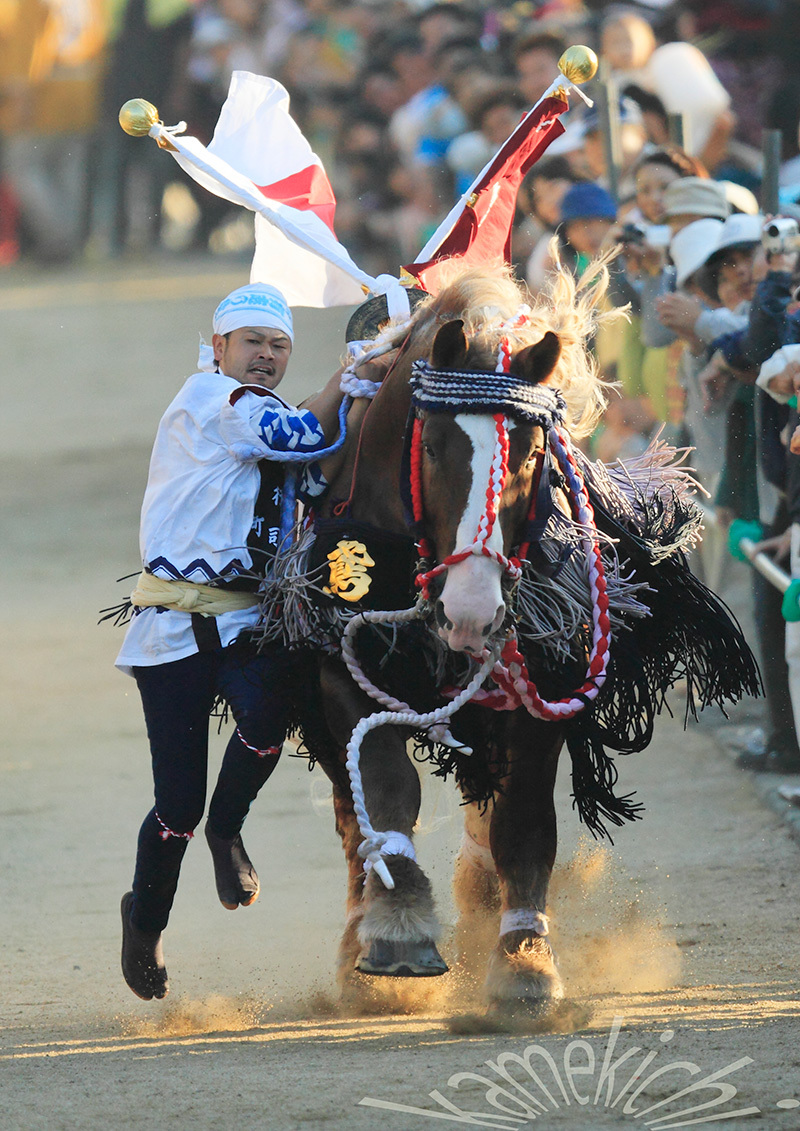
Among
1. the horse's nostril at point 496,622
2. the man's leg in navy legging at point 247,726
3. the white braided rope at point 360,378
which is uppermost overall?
the white braided rope at point 360,378

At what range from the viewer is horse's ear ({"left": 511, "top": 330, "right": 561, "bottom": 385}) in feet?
11.0

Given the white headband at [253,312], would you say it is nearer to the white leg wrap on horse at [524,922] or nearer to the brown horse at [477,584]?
the brown horse at [477,584]

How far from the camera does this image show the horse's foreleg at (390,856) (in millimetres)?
3307

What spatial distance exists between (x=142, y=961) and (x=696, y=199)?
3.78 m

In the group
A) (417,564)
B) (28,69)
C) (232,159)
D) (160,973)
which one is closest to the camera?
(417,564)

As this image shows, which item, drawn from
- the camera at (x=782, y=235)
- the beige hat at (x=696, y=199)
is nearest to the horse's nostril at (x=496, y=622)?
the camera at (x=782, y=235)

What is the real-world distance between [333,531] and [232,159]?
1.25 meters

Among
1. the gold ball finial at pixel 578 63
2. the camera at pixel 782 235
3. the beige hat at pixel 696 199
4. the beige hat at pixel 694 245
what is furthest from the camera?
the beige hat at pixel 696 199

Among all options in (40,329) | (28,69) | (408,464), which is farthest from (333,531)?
(28,69)

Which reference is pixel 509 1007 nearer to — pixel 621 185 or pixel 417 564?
pixel 417 564

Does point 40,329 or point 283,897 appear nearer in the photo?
point 283,897

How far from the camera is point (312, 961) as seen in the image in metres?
4.53

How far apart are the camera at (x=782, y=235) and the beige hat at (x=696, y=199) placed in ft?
3.66

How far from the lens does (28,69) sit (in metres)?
18.0
